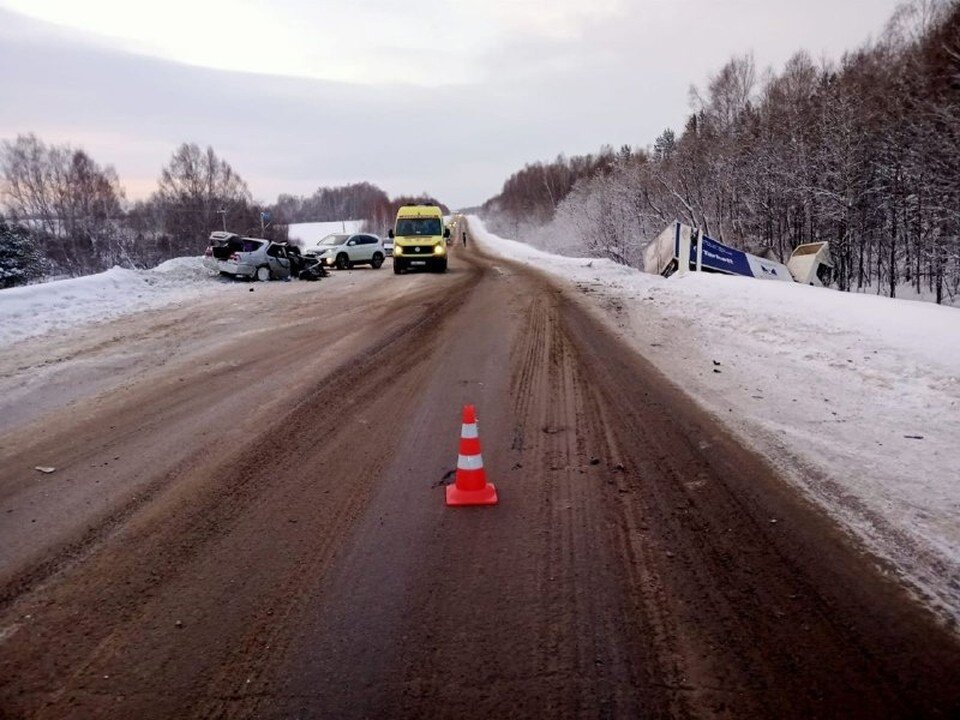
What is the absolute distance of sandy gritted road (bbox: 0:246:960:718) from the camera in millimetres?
2314

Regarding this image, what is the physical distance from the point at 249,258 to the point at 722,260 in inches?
651

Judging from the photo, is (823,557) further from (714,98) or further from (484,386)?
(714,98)

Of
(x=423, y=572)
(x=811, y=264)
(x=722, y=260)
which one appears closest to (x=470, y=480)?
(x=423, y=572)

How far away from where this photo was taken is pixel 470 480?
399cm

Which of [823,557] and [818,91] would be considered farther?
[818,91]

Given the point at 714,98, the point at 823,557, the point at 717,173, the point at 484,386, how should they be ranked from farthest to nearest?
the point at 714,98 → the point at 717,173 → the point at 484,386 → the point at 823,557

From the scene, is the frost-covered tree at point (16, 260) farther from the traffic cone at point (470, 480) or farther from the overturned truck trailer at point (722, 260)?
the traffic cone at point (470, 480)

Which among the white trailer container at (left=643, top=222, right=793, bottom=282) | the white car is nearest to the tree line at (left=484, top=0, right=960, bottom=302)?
the white trailer container at (left=643, top=222, right=793, bottom=282)

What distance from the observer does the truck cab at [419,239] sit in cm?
2327

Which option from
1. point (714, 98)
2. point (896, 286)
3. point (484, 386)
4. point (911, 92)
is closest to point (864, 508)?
point (484, 386)

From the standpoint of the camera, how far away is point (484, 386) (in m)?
6.91

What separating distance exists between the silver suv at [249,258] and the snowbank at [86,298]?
136 centimetres

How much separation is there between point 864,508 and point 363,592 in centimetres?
328

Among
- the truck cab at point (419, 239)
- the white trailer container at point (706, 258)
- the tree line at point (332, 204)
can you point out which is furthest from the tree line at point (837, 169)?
the tree line at point (332, 204)
